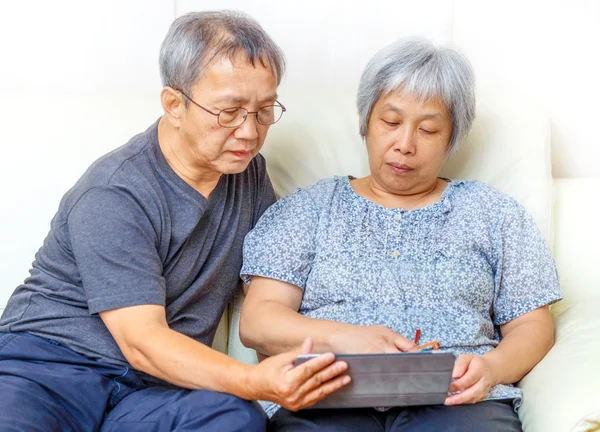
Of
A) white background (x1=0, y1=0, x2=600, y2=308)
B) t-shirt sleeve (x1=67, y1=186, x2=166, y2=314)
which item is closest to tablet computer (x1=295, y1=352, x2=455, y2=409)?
t-shirt sleeve (x1=67, y1=186, x2=166, y2=314)

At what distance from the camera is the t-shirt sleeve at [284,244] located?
5.66ft

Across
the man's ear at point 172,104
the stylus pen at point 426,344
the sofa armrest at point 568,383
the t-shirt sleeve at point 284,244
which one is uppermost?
the man's ear at point 172,104

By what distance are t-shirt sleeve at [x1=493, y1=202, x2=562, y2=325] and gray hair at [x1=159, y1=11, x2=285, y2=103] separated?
626mm

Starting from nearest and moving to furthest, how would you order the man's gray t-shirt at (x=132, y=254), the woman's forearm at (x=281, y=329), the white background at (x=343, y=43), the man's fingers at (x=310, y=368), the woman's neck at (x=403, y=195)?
the man's fingers at (x=310, y=368) < the man's gray t-shirt at (x=132, y=254) < the woman's forearm at (x=281, y=329) < the woman's neck at (x=403, y=195) < the white background at (x=343, y=43)

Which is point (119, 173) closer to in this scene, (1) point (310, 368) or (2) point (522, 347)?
(1) point (310, 368)

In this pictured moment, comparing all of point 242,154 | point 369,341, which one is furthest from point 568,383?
point 242,154

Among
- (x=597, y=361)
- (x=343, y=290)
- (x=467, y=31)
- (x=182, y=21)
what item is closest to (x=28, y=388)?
(x=343, y=290)

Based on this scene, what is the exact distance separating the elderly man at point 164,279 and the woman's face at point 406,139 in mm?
273

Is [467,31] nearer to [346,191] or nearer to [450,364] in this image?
[346,191]

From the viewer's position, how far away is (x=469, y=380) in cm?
150

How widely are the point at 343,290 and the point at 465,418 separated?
1.23 ft

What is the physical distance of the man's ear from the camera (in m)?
1.60

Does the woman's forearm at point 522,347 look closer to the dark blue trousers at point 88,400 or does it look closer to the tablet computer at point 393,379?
the tablet computer at point 393,379

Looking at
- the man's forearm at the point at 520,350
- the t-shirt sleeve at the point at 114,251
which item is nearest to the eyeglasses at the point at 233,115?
the t-shirt sleeve at the point at 114,251
